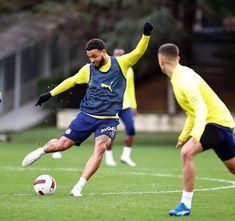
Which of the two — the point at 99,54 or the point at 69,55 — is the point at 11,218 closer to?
the point at 99,54

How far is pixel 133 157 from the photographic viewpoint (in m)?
22.5

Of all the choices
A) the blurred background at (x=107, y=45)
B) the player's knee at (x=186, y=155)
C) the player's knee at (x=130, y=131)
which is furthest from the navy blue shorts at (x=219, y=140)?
the blurred background at (x=107, y=45)

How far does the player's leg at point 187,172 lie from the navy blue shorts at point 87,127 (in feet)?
8.92

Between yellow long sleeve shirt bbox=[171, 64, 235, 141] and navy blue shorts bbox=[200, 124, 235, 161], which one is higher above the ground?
yellow long sleeve shirt bbox=[171, 64, 235, 141]

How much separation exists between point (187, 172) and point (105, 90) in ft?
10.2

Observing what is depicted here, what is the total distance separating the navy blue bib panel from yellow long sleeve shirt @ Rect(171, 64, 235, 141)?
2273 mm

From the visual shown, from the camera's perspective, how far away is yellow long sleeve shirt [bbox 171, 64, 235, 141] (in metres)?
10.4

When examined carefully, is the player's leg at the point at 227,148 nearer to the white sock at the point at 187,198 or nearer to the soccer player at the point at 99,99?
the white sock at the point at 187,198

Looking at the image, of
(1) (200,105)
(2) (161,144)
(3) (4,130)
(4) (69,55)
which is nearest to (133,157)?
(2) (161,144)

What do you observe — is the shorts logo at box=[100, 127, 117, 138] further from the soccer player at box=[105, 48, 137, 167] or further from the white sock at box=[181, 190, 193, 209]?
the soccer player at box=[105, 48, 137, 167]

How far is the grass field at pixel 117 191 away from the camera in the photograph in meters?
10.8

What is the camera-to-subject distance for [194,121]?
36.3 ft

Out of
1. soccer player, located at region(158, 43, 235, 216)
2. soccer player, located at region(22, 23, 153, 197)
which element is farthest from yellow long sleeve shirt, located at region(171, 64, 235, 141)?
soccer player, located at region(22, 23, 153, 197)

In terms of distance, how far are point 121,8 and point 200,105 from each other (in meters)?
22.0
